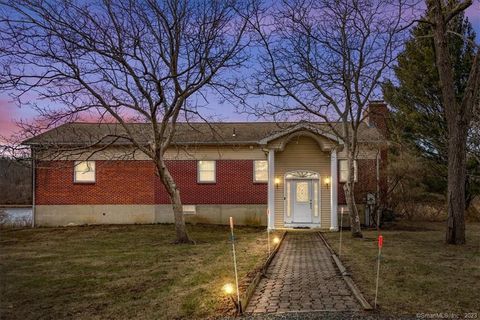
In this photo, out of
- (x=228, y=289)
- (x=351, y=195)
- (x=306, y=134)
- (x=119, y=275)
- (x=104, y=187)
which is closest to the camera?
(x=228, y=289)

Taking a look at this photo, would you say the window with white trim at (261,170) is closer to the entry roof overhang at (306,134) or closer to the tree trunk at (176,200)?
the entry roof overhang at (306,134)

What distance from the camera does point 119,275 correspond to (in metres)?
11.2

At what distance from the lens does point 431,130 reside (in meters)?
28.1

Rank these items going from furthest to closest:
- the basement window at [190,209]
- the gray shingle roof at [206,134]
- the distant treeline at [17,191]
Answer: the distant treeline at [17,191], the basement window at [190,209], the gray shingle roof at [206,134]

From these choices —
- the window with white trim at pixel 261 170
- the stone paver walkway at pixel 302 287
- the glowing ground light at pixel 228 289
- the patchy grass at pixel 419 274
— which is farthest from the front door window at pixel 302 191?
the glowing ground light at pixel 228 289

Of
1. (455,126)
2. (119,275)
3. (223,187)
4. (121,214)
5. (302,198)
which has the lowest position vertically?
(119,275)

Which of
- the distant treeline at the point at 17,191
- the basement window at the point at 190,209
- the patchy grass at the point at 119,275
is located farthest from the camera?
the distant treeline at the point at 17,191

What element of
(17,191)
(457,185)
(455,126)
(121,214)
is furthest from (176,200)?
(17,191)

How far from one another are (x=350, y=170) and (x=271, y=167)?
4.85 metres

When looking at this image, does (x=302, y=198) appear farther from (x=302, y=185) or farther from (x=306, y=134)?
(x=306, y=134)

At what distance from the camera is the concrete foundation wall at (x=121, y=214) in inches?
1016

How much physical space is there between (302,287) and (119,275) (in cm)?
465

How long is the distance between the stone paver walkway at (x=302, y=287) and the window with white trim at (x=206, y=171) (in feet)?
39.7

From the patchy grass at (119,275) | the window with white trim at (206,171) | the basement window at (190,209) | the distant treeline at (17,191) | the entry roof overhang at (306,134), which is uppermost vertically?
the entry roof overhang at (306,134)
